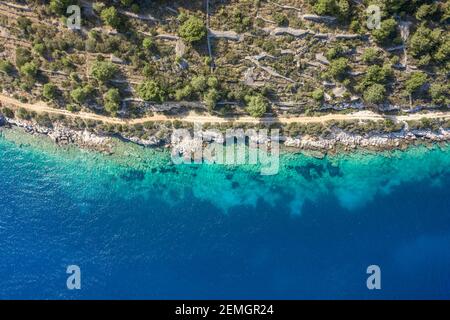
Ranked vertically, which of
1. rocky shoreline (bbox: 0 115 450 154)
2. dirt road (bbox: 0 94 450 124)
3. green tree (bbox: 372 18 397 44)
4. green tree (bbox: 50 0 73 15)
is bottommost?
rocky shoreline (bbox: 0 115 450 154)

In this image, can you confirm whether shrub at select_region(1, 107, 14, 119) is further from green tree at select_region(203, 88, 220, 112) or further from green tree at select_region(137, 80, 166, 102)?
green tree at select_region(203, 88, 220, 112)

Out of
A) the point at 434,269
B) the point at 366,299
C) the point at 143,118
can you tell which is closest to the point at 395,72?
the point at 434,269

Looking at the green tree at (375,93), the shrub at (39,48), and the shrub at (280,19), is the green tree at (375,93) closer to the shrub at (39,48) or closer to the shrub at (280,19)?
the shrub at (280,19)

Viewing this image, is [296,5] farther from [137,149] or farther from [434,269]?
[434,269]

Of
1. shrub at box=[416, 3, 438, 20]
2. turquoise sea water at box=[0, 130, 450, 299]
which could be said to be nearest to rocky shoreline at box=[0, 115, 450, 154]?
turquoise sea water at box=[0, 130, 450, 299]

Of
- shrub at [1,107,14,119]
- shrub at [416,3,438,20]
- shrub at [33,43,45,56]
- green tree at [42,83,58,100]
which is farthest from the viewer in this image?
shrub at [1,107,14,119]

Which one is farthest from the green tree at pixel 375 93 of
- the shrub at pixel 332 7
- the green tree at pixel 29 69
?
the green tree at pixel 29 69
